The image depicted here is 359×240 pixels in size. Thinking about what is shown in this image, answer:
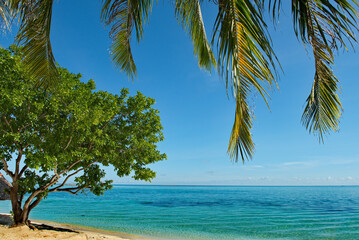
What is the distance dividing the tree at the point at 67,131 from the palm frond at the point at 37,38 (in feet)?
10.3

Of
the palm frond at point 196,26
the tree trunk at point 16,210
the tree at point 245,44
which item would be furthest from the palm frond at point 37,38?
the tree trunk at point 16,210

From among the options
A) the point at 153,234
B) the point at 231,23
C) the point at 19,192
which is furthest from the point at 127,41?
the point at 153,234

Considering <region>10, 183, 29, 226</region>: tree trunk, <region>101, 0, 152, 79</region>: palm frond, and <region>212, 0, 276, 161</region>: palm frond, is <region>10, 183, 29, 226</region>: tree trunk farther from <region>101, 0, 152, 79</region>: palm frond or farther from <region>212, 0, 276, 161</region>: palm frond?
<region>212, 0, 276, 161</region>: palm frond

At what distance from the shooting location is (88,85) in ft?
28.5

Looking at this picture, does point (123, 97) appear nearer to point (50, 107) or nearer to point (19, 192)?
point (50, 107)

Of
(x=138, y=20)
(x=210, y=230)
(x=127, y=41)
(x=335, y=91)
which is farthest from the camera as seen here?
(x=210, y=230)

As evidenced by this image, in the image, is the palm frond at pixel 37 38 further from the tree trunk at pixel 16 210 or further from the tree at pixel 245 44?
the tree trunk at pixel 16 210

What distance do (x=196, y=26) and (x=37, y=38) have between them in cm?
247

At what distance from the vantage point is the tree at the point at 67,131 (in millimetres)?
7262


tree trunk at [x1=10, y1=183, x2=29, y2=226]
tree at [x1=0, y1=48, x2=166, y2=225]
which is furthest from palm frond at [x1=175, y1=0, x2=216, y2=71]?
tree trunk at [x1=10, y1=183, x2=29, y2=226]

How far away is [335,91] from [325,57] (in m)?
0.46

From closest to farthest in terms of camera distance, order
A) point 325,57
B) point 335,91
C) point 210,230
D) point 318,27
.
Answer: point 318,27 < point 325,57 < point 335,91 < point 210,230

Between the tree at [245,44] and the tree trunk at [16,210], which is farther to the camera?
the tree trunk at [16,210]

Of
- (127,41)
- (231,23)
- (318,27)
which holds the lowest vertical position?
(318,27)
